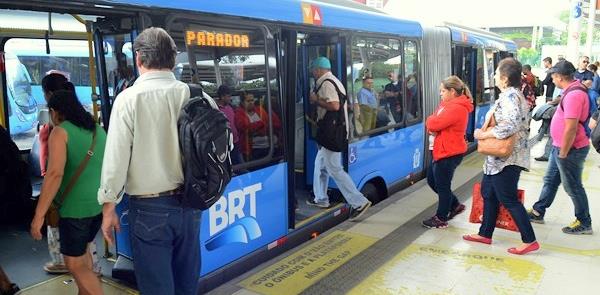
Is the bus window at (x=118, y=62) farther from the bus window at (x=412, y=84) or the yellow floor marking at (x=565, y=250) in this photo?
the bus window at (x=412, y=84)

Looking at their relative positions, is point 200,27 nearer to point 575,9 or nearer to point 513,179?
point 513,179

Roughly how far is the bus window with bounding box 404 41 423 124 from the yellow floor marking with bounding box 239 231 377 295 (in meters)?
2.19

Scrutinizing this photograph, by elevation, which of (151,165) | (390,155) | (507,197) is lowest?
(507,197)

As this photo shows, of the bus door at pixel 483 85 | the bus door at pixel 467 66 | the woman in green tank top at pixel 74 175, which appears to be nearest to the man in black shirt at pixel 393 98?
the bus door at pixel 467 66

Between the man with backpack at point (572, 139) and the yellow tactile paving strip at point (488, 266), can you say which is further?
the man with backpack at point (572, 139)

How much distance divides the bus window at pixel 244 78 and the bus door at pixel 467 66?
5.71 meters

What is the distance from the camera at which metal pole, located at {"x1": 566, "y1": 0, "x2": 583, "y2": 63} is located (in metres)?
15.9

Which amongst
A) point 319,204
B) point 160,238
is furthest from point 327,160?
point 160,238

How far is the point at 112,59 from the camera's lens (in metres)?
3.12

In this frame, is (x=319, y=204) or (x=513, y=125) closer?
(x=513, y=125)

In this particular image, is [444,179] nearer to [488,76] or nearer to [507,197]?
[507,197]

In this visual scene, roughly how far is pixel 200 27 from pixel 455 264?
2779mm

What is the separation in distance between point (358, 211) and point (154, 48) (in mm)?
3318

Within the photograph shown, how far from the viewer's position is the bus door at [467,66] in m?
8.82
